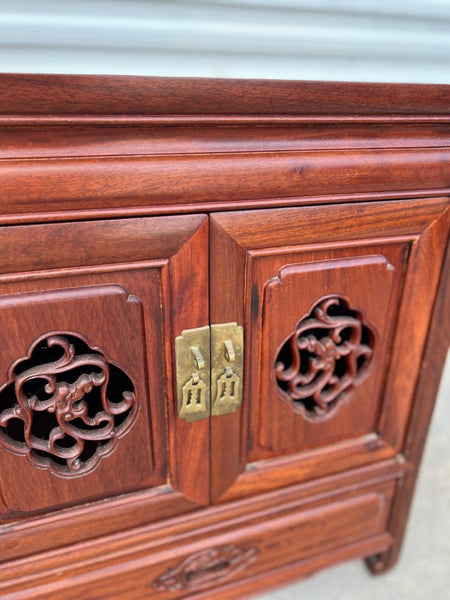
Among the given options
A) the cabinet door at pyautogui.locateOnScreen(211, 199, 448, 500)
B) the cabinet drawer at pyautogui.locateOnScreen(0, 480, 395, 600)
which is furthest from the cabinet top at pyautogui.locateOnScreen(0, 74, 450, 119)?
the cabinet drawer at pyautogui.locateOnScreen(0, 480, 395, 600)

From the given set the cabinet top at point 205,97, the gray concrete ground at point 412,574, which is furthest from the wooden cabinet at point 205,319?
the gray concrete ground at point 412,574

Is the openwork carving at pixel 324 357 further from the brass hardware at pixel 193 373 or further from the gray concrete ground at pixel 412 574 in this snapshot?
the gray concrete ground at pixel 412 574

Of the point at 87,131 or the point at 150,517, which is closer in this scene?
the point at 87,131

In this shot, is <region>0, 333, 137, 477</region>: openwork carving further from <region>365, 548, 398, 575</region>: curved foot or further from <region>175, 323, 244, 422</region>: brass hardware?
<region>365, 548, 398, 575</region>: curved foot

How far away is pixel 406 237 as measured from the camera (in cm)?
54

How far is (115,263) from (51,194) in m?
0.09

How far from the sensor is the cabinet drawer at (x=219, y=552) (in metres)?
0.58

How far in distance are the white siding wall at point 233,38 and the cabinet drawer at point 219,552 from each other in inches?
21.8

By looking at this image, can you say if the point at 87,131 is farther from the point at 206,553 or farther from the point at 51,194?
the point at 206,553

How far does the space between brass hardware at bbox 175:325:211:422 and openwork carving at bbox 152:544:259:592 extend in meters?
0.25

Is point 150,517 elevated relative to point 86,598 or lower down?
elevated

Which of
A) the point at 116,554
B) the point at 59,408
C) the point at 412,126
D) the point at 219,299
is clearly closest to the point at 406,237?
the point at 412,126

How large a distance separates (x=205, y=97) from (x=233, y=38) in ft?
0.31

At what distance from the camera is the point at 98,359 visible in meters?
0.48
